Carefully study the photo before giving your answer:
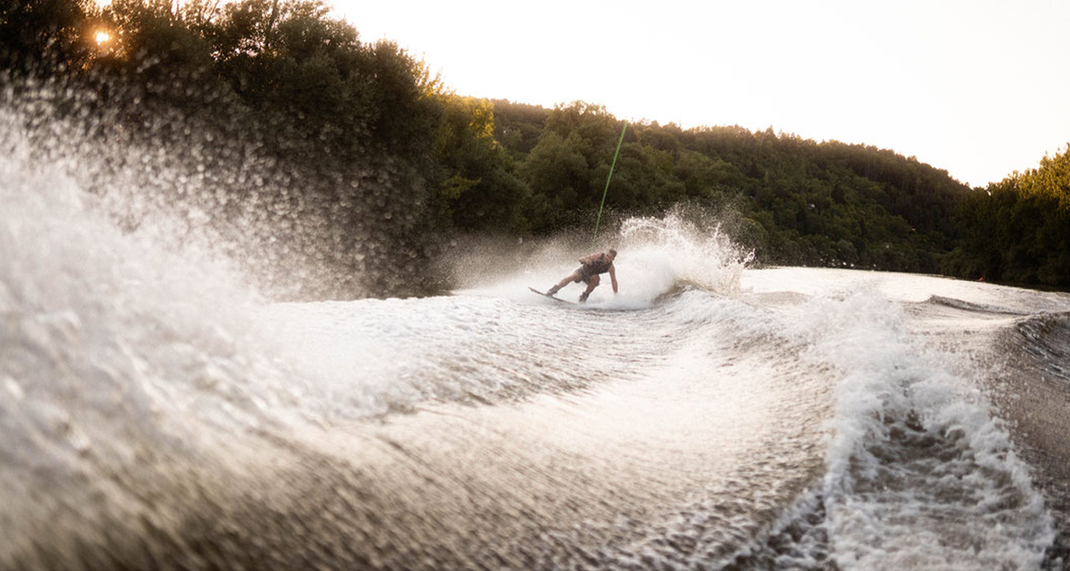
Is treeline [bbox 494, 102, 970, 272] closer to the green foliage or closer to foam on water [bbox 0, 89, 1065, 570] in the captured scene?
the green foliage

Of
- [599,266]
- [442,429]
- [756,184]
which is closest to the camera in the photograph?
[442,429]

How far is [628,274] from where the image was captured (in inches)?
774

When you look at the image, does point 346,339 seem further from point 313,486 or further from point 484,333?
point 313,486

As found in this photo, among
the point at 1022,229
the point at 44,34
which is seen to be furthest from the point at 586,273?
the point at 1022,229

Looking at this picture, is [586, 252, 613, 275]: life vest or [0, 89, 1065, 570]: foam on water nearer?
[0, 89, 1065, 570]: foam on water

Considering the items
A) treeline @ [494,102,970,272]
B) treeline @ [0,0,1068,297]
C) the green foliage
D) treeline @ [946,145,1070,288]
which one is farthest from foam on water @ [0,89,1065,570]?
treeline @ [946,145,1070,288]

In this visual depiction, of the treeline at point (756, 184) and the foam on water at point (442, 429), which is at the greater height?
the treeline at point (756, 184)

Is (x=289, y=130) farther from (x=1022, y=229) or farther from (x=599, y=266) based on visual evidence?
(x=1022, y=229)

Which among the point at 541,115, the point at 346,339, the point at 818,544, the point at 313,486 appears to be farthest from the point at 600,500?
the point at 541,115

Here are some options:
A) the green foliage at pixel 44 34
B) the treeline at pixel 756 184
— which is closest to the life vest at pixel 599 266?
the green foliage at pixel 44 34

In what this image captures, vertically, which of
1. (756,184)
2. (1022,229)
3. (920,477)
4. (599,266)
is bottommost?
(920,477)

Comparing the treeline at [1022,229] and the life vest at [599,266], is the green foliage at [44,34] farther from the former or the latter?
the treeline at [1022,229]

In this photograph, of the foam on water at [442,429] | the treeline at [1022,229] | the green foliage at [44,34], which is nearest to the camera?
the foam on water at [442,429]

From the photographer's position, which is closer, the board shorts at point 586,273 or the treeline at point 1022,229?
the board shorts at point 586,273
